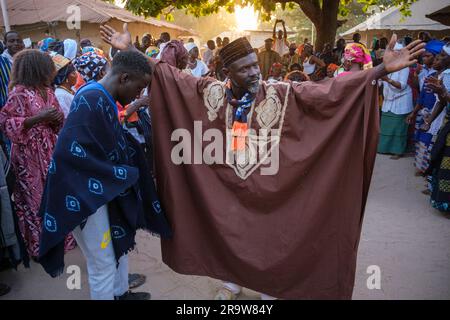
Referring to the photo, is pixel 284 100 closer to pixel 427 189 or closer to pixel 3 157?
pixel 3 157

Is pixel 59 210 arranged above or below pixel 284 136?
below

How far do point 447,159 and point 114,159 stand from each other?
4267 millimetres

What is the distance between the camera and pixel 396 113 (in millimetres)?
7254

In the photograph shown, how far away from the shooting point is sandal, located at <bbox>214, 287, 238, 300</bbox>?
126 inches

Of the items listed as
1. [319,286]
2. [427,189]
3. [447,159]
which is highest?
[447,159]

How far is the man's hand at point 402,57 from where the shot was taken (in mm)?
2408

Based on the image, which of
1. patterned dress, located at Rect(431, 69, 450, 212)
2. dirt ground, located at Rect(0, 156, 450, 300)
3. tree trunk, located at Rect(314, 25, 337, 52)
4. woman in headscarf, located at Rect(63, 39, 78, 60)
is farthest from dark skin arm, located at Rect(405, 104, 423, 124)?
woman in headscarf, located at Rect(63, 39, 78, 60)

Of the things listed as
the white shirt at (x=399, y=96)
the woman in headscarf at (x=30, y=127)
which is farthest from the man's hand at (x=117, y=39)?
the white shirt at (x=399, y=96)

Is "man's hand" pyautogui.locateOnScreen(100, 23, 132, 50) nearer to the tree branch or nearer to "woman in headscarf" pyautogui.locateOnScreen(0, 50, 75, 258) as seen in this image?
"woman in headscarf" pyautogui.locateOnScreen(0, 50, 75, 258)

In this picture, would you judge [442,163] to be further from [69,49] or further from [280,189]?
[69,49]

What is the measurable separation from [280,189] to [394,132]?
18.2 ft

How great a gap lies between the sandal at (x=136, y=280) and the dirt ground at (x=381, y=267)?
0.05 m
